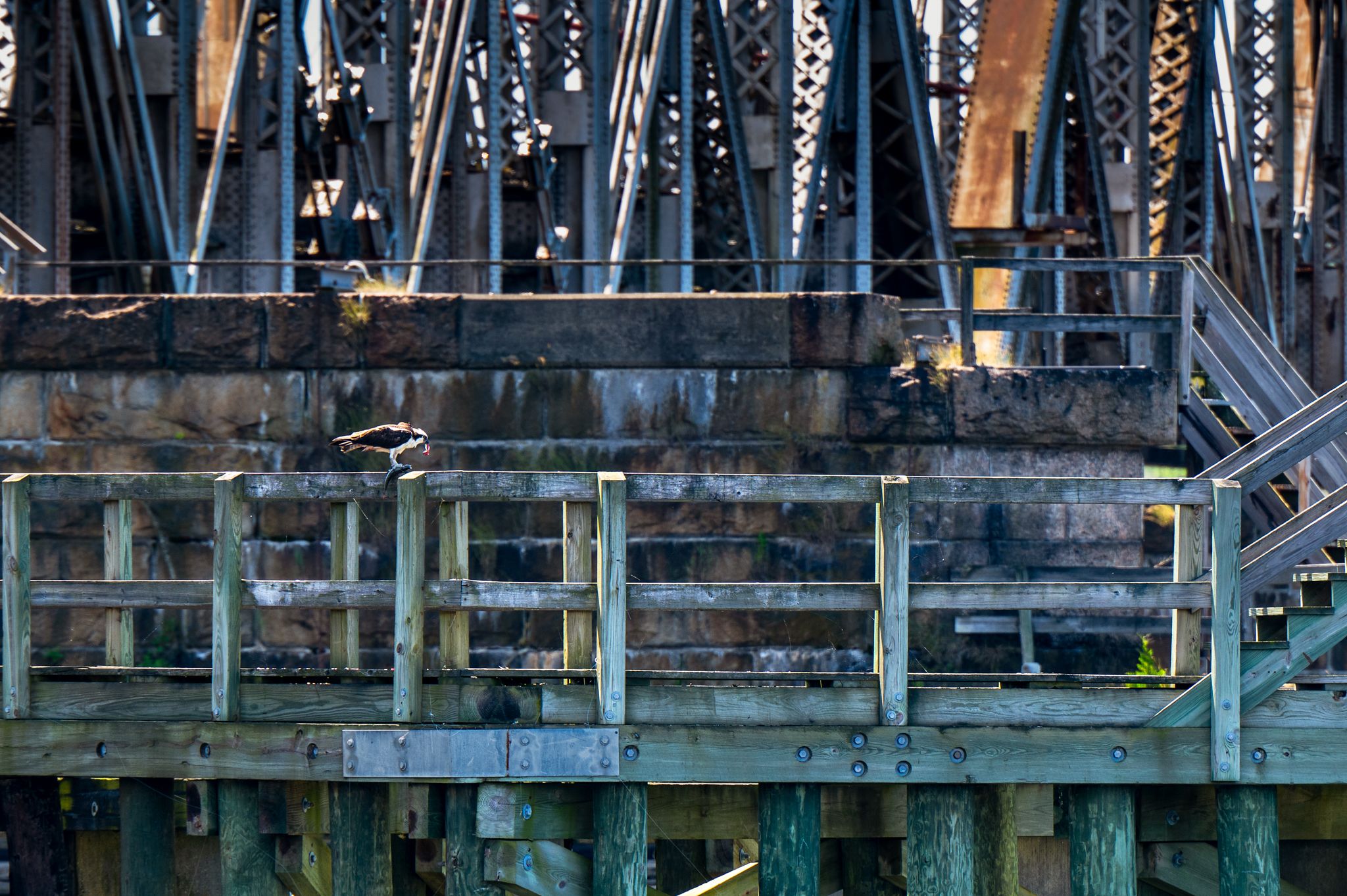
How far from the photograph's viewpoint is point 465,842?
727 cm

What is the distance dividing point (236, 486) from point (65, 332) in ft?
12.1

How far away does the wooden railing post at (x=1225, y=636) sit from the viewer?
718 cm

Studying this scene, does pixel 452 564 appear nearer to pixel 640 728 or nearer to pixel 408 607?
pixel 408 607

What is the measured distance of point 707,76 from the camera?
63.1ft

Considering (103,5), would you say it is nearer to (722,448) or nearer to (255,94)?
(255,94)

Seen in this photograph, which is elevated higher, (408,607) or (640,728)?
(408,607)

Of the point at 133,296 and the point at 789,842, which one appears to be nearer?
the point at 789,842

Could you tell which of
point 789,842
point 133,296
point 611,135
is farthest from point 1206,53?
point 789,842

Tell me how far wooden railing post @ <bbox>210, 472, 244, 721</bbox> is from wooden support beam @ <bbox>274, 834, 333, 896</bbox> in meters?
0.74

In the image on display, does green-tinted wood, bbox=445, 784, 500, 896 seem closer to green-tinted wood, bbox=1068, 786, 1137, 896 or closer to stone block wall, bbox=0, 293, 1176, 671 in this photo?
green-tinted wood, bbox=1068, 786, 1137, 896

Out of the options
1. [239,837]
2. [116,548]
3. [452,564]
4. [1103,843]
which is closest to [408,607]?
[452,564]

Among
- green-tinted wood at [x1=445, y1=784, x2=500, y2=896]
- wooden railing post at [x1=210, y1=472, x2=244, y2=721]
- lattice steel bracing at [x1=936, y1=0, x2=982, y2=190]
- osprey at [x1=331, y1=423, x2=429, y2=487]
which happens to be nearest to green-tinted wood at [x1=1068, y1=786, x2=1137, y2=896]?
green-tinted wood at [x1=445, y1=784, x2=500, y2=896]

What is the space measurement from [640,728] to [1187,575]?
2.55 metres

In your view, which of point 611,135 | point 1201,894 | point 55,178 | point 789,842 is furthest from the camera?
point 611,135
